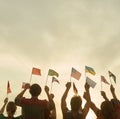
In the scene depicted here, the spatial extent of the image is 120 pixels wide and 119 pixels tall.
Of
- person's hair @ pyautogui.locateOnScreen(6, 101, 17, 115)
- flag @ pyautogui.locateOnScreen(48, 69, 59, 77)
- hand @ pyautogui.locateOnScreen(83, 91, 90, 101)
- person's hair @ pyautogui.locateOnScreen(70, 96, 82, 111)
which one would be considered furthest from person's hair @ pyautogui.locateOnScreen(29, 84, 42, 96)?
flag @ pyautogui.locateOnScreen(48, 69, 59, 77)

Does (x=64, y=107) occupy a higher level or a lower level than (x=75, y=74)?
lower

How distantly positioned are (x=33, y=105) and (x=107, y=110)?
2448 millimetres

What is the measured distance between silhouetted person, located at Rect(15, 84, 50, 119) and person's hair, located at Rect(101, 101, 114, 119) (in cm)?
208

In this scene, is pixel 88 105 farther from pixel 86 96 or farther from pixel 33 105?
pixel 33 105

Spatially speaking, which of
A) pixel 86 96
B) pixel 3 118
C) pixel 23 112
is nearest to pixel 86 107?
pixel 86 96

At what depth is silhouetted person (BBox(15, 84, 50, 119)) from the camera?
11484mm

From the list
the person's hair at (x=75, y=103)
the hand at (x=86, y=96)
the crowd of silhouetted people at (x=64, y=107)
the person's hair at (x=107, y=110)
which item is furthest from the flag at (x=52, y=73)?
the person's hair at (x=107, y=110)

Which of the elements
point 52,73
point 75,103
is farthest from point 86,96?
point 52,73

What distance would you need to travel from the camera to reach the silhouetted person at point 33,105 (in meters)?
11.5

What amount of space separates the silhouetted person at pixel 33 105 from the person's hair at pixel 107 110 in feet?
6.84

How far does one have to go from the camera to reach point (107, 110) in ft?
33.6

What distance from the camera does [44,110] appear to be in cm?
1168

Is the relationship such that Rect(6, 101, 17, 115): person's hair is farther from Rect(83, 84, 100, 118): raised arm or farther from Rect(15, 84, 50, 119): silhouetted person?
Rect(83, 84, 100, 118): raised arm

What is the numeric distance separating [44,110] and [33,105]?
40 centimetres
